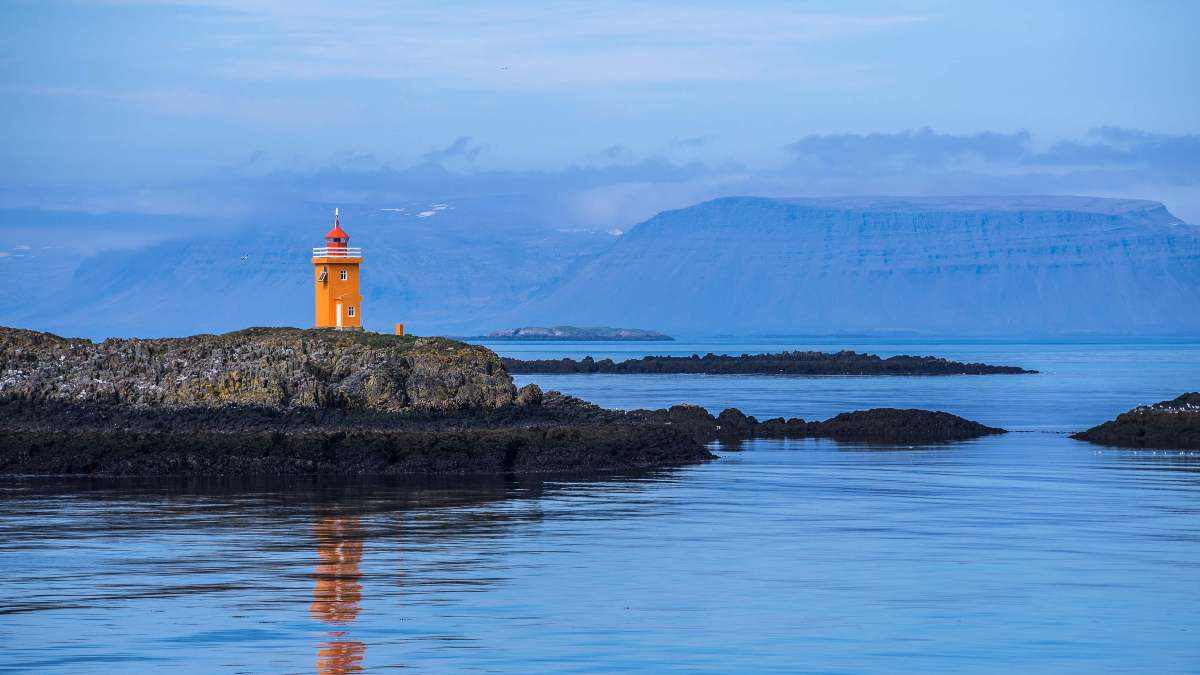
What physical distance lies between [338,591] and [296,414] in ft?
Answer: 61.4

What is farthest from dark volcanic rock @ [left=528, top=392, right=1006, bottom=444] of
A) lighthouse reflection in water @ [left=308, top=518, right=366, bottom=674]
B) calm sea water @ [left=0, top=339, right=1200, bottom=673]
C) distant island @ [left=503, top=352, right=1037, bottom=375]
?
distant island @ [left=503, top=352, right=1037, bottom=375]

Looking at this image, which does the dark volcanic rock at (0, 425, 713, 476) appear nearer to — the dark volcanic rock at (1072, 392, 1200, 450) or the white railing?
the dark volcanic rock at (1072, 392, 1200, 450)

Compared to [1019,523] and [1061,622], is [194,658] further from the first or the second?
[1019,523]

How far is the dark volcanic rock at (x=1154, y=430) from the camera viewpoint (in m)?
39.2

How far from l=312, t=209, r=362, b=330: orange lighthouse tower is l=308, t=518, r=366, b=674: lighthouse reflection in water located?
1104 inches

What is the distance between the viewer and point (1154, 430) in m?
40.2

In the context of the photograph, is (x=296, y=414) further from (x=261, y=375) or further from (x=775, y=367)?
(x=775, y=367)

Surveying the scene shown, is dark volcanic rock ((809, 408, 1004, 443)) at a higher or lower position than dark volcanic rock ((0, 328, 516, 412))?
lower

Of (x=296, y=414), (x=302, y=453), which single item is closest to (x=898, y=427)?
(x=296, y=414)

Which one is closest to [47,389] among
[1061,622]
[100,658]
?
[100,658]

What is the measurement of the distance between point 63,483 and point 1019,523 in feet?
54.0

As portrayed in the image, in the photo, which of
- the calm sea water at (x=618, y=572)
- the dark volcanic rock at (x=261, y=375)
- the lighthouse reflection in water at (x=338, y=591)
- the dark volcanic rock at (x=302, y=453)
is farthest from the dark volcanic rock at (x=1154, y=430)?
the lighthouse reflection in water at (x=338, y=591)

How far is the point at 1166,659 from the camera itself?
538 inches

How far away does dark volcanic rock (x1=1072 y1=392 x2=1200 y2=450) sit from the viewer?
39.2m
